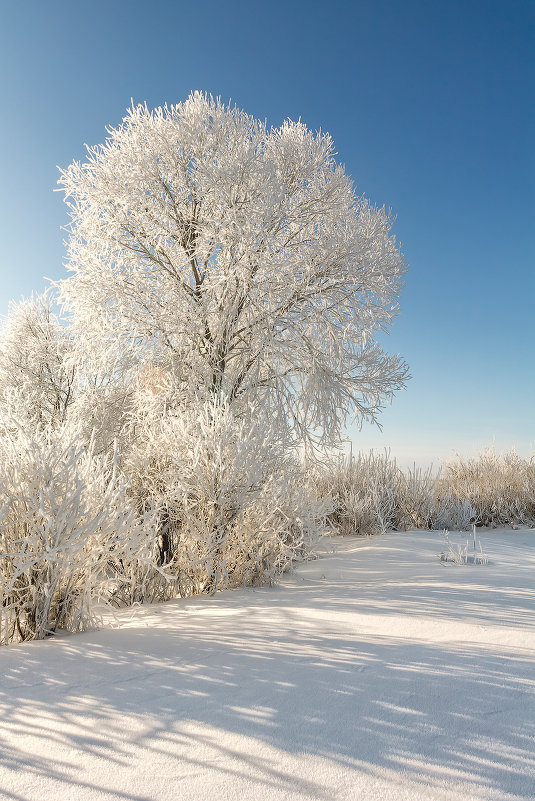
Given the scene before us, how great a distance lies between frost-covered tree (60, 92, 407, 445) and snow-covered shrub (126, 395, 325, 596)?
336 cm

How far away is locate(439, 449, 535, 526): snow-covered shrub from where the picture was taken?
32.9 ft

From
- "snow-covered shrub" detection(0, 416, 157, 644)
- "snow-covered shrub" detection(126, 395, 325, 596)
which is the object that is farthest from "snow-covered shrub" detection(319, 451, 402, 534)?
"snow-covered shrub" detection(0, 416, 157, 644)

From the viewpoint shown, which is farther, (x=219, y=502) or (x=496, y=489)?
(x=496, y=489)

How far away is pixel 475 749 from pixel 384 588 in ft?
8.56

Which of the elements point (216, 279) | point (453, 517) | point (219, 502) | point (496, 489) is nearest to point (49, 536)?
point (219, 502)

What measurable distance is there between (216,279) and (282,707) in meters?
7.40

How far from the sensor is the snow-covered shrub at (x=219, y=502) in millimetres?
4641

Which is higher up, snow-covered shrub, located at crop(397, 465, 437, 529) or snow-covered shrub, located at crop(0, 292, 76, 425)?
snow-covered shrub, located at crop(0, 292, 76, 425)

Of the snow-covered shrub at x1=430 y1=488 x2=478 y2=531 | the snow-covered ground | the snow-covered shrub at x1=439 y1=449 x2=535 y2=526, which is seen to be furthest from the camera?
the snow-covered shrub at x1=439 y1=449 x2=535 y2=526

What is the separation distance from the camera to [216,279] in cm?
868

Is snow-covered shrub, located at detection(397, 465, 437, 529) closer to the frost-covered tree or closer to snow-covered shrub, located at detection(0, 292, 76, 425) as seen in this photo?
the frost-covered tree

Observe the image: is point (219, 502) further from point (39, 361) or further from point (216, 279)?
point (39, 361)

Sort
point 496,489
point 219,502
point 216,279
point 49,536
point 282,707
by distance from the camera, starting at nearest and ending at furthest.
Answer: point 282,707 → point 49,536 → point 219,502 → point 216,279 → point 496,489

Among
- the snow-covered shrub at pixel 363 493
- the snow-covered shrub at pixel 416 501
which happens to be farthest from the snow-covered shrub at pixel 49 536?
the snow-covered shrub at pixel 416 501
